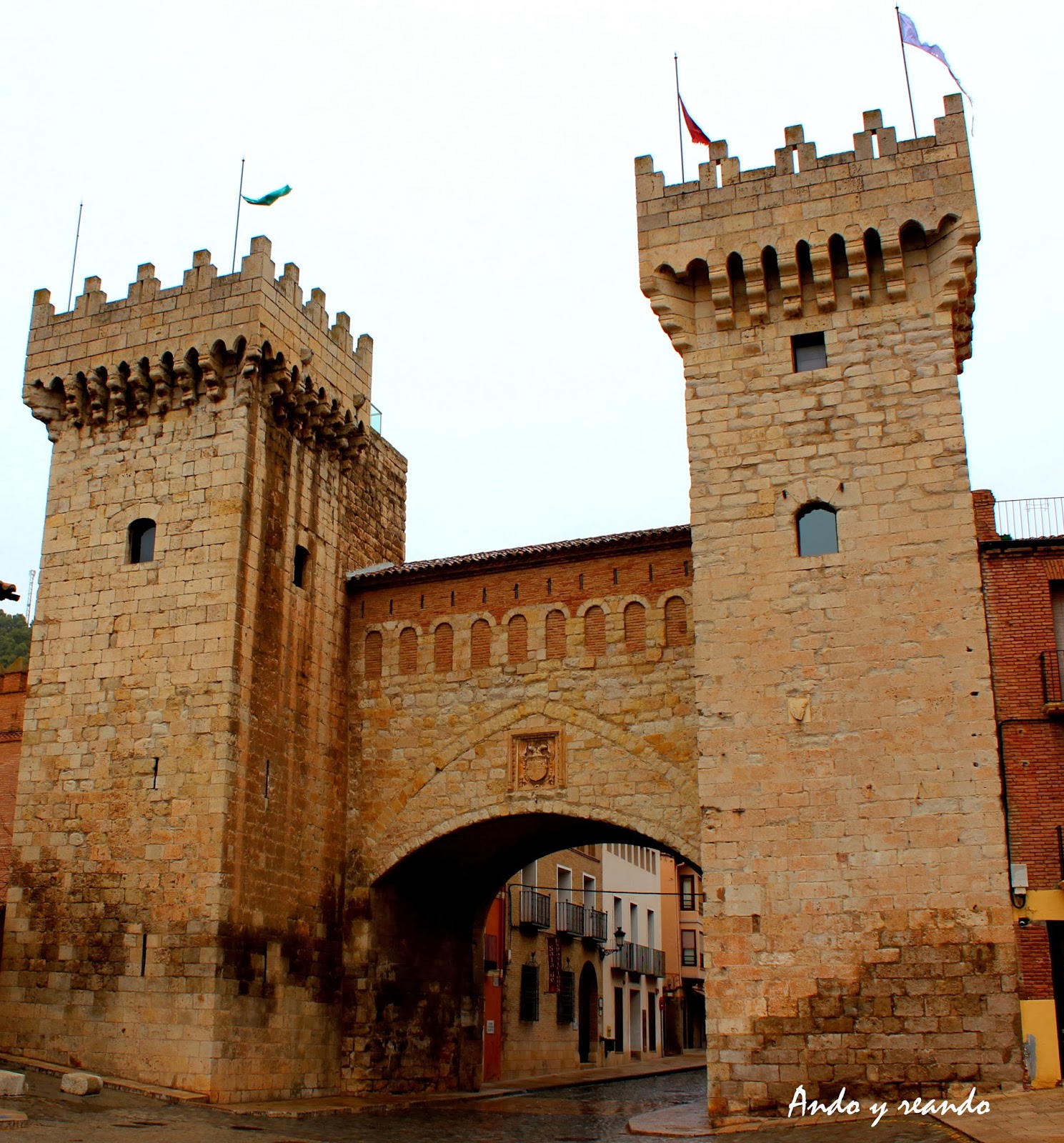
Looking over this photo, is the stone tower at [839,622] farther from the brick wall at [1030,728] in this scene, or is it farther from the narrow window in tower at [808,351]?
the brick wall at [1030,728]

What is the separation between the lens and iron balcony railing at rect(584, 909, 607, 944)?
31141mm

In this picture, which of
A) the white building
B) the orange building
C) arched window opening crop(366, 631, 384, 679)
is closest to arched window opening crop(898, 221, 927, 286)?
arched window opening crop(366, 631, 384, 679)

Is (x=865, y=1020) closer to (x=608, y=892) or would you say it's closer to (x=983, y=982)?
(x=983, y=982)

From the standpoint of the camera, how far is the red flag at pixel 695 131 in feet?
54.1

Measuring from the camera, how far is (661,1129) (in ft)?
42.4

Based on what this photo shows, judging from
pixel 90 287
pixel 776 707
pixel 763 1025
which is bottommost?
pixel 763 1025

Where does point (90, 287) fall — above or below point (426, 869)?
above

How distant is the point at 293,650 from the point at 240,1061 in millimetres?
5396

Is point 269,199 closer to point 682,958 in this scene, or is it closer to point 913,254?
point 913,254

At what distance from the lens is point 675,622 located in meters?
16.8

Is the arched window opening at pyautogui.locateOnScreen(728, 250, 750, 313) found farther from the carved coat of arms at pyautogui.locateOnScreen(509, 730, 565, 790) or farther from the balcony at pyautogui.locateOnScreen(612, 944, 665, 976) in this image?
the balcony at pyautogui.locateOnScreen(612, 944, 665, 976)

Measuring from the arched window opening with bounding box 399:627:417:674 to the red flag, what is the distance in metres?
7.91

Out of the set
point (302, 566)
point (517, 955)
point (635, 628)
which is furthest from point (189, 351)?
point (517, 955)

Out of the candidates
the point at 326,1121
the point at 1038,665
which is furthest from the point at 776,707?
the point at 326,1121
